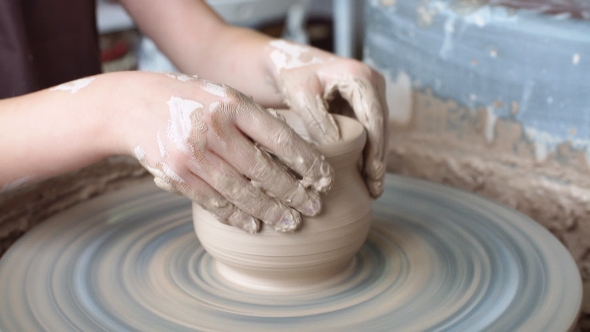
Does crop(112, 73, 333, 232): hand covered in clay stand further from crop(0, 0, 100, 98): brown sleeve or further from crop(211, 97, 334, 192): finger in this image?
crop(0, 0, 100, 98): brown sleeve

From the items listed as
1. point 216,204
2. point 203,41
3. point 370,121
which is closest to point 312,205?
point 216,204

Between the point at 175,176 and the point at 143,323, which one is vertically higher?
the point at 175,176

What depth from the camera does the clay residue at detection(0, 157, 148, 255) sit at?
4.55ft

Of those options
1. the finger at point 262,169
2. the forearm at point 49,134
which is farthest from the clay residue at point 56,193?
the finger at point 262,169

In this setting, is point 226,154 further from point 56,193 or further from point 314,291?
point 56,193

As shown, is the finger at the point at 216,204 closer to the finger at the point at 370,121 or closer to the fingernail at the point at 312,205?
the fingernail at the point at 312,205

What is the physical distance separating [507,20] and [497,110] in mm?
221

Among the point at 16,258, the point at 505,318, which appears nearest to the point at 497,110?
the point at 505,318

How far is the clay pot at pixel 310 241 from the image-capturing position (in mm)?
1008

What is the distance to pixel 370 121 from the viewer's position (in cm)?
115

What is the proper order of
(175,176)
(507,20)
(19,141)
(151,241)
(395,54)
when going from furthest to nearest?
(395,54) < (507,20) < (151,241) < (19,141) < (175,176)

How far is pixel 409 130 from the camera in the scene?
1.82 meters

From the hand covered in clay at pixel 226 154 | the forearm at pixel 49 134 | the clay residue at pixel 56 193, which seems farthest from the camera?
the clay residue at pixel 56 193

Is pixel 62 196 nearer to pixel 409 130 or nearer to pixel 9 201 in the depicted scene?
pixel 9 201
